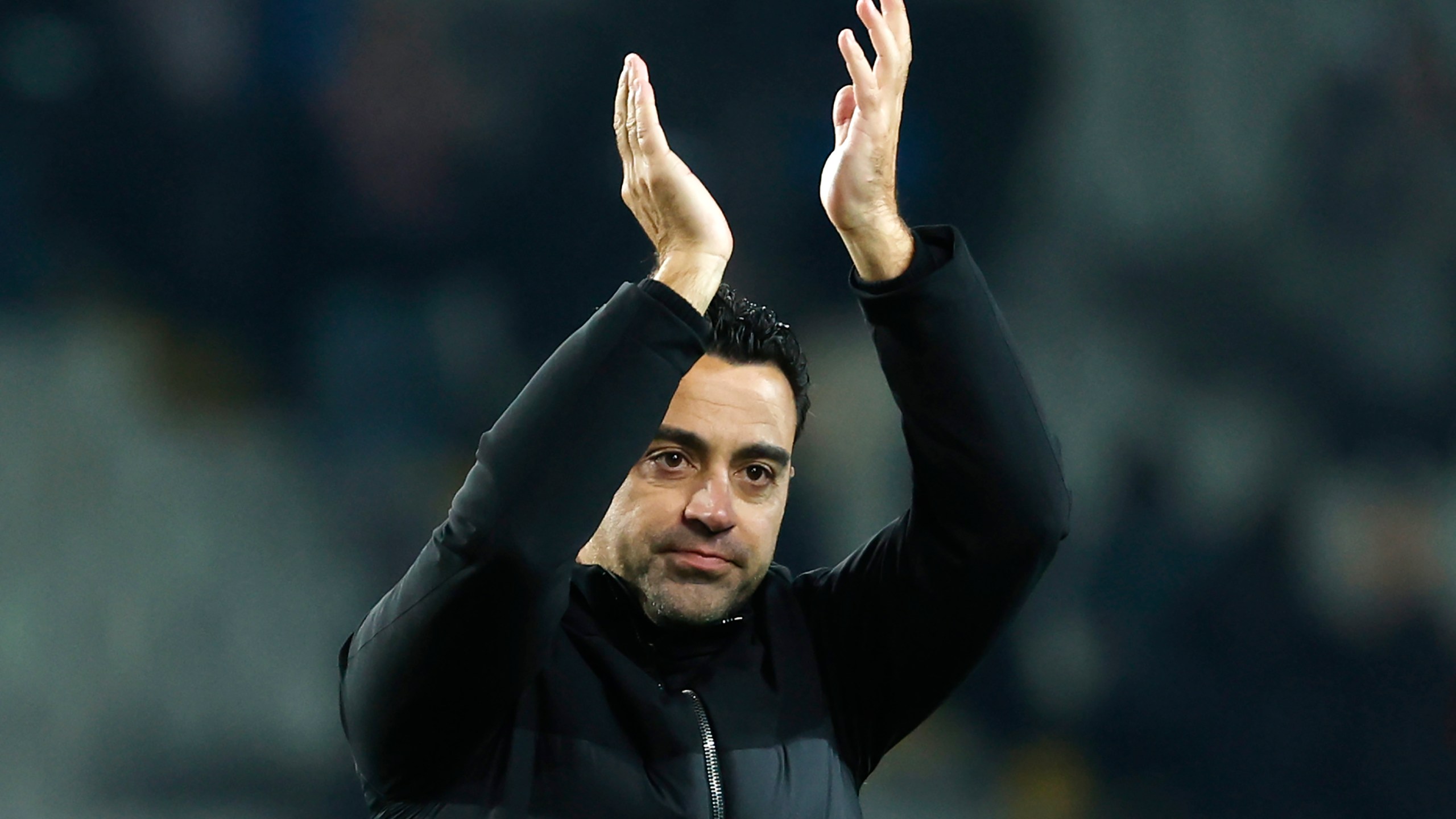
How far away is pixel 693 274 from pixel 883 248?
0.47ft

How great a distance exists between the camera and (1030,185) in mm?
2203

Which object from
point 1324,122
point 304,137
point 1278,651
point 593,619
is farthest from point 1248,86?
point 593,619

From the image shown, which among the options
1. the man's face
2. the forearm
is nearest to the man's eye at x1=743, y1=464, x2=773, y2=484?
the man's face

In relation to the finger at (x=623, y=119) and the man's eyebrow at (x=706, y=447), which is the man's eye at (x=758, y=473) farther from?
the finger at (x=623, y=119)

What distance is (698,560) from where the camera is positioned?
1.04m

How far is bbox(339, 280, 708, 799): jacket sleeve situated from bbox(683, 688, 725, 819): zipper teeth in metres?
0.14

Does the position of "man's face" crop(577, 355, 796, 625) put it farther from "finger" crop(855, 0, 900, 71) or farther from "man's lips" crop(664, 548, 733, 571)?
"finger" crop(855, 0, 900, 71)

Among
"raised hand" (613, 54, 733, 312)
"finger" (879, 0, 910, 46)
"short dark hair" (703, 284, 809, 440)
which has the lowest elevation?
"short dark hair" (703, 284, 809, 440)

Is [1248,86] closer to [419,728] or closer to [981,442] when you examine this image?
[981,442]

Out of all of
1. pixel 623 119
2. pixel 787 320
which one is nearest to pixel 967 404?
pixel 623 119

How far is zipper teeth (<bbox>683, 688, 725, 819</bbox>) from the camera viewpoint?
965 millimetres

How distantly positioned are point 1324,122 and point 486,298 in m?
1.29

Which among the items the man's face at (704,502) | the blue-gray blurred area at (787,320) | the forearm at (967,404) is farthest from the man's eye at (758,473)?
the blue-gray blurred area at (787,320)

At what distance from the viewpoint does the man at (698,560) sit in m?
0.87
